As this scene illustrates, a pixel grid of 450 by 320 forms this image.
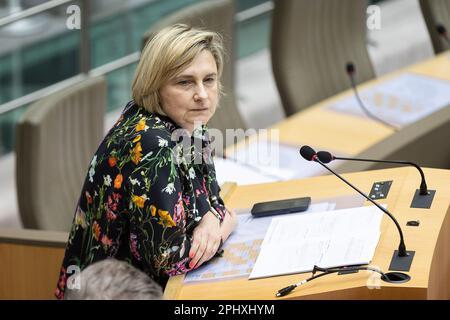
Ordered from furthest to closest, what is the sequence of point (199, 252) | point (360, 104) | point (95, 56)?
point (95, 56)
point (360, 104)
point (199, 252)

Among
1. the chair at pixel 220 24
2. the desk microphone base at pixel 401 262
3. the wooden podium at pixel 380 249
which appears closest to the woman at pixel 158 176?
the wooden podium at pixel 380 249

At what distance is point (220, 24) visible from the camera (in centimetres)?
453

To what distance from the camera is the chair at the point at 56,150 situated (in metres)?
3.58

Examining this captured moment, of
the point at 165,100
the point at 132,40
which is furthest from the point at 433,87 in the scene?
the point at 165,100

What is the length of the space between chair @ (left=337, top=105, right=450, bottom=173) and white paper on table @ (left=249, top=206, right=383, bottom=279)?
855 mm

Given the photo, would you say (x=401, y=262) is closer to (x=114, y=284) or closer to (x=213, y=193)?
(x=213, y=193)

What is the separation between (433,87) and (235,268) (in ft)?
8.49

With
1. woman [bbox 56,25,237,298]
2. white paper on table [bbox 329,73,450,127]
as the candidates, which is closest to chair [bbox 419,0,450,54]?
white paper on table [bbox 329,73,450,127]

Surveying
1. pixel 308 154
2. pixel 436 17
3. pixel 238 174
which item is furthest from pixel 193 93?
pixel 436 17

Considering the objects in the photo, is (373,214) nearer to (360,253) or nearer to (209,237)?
(360,253)

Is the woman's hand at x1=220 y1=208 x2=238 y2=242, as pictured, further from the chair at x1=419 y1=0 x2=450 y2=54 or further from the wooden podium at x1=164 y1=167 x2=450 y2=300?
the chair at x1=419 y1=0 x2=450 y2=54

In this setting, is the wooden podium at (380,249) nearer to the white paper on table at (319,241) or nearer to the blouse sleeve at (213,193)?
the white paper on table at (319,241)

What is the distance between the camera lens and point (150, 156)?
248 cm

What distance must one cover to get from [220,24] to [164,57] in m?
2.05
